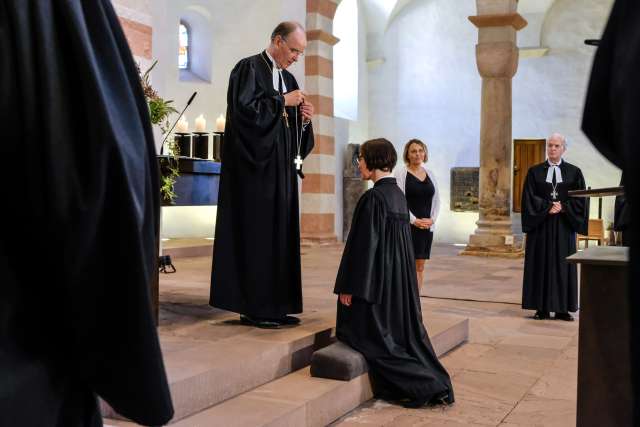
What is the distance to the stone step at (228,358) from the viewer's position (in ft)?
11.3

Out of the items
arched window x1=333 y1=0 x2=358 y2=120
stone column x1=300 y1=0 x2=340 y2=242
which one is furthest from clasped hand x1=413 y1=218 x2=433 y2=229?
arched window x1=333 y1=0 x2=358 y2=120

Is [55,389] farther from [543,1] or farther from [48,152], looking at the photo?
[543,1]

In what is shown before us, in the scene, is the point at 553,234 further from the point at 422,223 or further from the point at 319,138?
the point at 319,138

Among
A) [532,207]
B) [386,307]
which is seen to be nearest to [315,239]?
[532,207]

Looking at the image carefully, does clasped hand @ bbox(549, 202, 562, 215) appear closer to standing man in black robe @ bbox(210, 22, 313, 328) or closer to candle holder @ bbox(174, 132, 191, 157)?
standing man in black robe @ bbox(210, 22, 313, 328)

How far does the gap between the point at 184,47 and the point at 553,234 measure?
9.35m

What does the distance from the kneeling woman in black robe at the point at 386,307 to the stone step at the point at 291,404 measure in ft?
0.62

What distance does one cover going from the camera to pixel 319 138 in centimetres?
1327

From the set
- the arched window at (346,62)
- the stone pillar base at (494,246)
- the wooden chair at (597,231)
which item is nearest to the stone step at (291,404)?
the stone pillar base at (494,246)

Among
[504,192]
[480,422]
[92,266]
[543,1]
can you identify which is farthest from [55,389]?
[543,1]

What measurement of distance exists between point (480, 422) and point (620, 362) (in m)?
1.30

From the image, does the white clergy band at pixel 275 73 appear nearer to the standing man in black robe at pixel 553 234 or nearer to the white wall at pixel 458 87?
the standing man in black robe at pixel 553 234

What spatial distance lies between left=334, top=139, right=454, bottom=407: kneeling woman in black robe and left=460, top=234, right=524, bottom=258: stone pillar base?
8.58 metres

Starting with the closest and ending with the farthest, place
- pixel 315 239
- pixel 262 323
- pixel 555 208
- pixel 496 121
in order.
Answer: pixel 262 323
pixel 555 208
pixel 496 121
pixel 315 239
